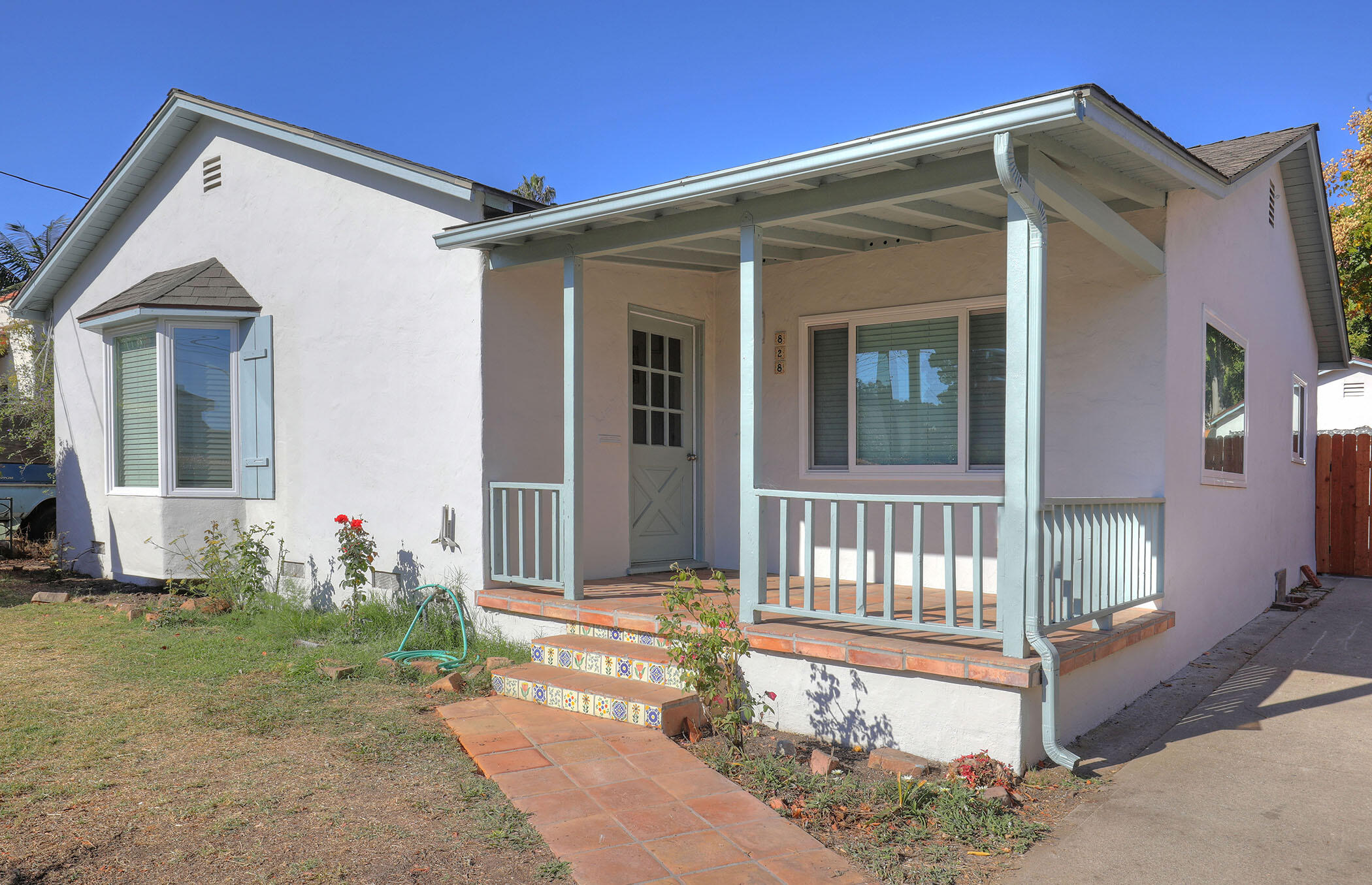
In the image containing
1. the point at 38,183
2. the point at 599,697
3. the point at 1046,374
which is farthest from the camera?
the point at 38,183

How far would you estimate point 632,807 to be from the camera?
11.3 ft

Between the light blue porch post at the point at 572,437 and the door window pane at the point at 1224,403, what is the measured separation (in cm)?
440

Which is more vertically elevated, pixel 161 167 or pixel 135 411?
pixel 161 167

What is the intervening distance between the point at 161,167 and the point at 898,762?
910cm

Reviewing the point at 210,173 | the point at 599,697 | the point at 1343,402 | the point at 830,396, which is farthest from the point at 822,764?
the point at 1343,402

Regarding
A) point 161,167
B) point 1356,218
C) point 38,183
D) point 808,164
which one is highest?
point 38,183

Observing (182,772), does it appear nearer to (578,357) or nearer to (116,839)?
(116,839)

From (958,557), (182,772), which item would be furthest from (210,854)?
(958,557)

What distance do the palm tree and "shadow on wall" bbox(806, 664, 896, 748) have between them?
67.7ft

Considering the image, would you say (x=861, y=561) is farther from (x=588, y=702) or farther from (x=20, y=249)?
(x=20, y=249)

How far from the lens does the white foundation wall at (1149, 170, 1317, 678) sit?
18.5ft

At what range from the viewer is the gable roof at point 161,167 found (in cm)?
620

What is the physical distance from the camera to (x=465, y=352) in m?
6.16

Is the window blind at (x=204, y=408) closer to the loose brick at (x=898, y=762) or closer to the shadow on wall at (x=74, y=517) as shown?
the shadow on wall at (x=74, y=517)
